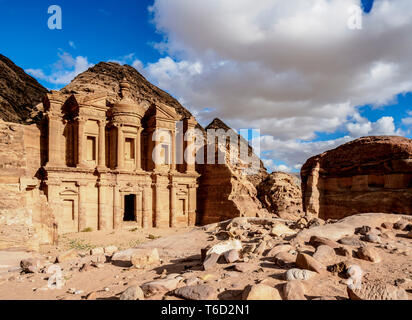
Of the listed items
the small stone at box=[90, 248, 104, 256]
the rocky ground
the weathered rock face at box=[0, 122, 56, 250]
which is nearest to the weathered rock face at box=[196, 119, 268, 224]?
the weathered rock face at box=[0, 122, 56, 250]

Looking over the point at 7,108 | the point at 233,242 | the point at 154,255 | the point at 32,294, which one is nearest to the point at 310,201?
the point at 233,242

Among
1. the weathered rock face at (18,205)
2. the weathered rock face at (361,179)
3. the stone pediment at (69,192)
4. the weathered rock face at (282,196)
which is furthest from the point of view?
the weathered rock face at (282,196)

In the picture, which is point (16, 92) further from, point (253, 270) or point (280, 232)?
point (253, 270)

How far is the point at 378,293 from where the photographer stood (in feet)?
11.4

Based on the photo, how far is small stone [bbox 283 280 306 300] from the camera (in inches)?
142

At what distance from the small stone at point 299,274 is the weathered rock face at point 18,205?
1104 centimetres

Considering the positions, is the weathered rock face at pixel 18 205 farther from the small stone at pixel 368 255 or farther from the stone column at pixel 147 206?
the small stone at pixel 368 255

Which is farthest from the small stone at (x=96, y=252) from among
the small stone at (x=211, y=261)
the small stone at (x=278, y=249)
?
the small stone at (x=278, y=249)

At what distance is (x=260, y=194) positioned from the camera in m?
25.6

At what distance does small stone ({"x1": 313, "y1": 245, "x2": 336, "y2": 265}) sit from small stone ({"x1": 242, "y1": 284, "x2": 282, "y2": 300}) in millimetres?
1440

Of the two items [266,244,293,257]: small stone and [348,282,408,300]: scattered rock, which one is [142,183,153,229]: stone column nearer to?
[266,244,293,257]: small stone

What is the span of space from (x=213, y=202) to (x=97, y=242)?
11668 mm

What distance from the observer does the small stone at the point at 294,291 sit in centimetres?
361
